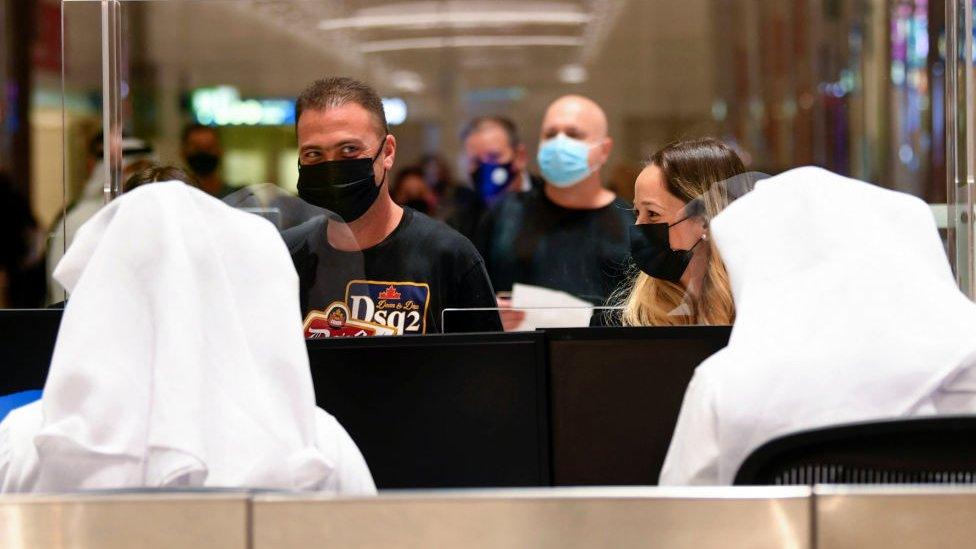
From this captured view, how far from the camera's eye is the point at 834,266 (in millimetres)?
1655

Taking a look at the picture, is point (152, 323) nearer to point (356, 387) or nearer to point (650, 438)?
→ point (356, 387)

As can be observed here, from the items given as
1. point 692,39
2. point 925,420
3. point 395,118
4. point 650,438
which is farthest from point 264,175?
point 925,420

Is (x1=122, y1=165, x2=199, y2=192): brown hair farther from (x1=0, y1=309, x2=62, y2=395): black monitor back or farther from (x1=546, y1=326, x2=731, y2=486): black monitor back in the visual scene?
(x1=546, y1=326, x2=731, y2=486): black monitor back

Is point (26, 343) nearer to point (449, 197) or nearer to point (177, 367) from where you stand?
point (177, 367)

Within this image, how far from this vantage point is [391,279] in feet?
9.14

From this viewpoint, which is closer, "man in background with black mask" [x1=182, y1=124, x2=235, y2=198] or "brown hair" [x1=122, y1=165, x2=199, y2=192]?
"brown hair" [x1=122, y1=165, x2=199, y2=192]

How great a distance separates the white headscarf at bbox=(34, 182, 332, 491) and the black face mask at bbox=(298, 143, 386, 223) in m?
1.31

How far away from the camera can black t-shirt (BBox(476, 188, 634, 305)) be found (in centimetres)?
300

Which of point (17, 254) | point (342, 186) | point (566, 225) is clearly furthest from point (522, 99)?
point (17, 254)

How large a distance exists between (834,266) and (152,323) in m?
0.89

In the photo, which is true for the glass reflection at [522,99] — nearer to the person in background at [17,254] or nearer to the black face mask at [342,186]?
the black face mask at [342,186]

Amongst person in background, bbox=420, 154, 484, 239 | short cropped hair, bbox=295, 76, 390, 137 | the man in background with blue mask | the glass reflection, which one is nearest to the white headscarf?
the glass reflection

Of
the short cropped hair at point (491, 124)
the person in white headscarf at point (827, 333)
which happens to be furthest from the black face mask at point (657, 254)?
the short cropped hair at point (491, 124)

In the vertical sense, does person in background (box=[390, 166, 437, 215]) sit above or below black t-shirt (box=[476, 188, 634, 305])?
above
